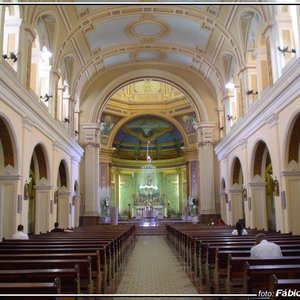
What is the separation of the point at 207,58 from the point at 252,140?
6.20 m

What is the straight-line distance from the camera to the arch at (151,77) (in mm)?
21688

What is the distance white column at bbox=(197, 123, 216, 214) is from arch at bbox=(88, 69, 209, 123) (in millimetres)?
702

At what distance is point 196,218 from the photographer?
22.2 m

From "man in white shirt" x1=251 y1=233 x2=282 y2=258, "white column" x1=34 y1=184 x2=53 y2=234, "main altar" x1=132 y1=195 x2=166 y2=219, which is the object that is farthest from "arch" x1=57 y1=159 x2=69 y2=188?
"main altar" x1=132 y1=195 x2=166 y2=219

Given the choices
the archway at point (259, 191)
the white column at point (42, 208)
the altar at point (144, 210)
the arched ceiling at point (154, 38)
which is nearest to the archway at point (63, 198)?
the white column at point (42, 208)

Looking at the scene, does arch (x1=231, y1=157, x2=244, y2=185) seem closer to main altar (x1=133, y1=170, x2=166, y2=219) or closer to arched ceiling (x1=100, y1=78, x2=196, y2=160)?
arched ceiling (x1=100, y1=78, x2=196, y2=160)

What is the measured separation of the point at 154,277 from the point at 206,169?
13847 mm

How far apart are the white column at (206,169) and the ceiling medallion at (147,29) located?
20.6 ft

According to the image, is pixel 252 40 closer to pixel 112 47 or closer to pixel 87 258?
pixel 112 47

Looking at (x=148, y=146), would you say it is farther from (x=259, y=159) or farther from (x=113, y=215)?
(x=259, y=159)

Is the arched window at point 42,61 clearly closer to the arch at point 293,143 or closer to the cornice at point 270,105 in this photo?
the cornice at point 270,105

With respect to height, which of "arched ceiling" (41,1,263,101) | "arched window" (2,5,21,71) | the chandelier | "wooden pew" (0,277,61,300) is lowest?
"wooden pew" (0,277,61,300)

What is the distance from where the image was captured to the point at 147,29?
16875 mm

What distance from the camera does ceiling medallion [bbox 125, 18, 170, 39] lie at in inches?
632
